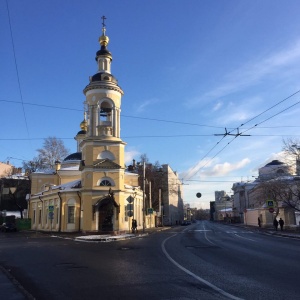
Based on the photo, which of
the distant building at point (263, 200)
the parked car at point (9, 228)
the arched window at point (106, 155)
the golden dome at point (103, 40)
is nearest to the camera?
the arched window at point (106, 155)

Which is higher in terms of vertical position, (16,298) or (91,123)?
(91,123)

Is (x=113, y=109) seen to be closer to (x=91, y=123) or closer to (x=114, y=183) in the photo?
(x=91, y=123)

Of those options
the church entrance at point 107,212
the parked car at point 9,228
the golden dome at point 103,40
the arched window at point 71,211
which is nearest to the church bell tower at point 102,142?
the church entrance at point 107,212

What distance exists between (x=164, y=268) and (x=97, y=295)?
14.1 feet

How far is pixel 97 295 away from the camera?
7.99 m

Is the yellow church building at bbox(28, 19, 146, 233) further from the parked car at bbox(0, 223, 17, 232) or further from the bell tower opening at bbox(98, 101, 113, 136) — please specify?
the parked car at bbox(0, 223, 17, 232)

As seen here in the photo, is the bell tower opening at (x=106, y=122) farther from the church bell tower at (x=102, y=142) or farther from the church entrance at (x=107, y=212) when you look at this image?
the church entrance at (x=107, y=212)

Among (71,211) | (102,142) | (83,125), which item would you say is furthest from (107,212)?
(83,125)

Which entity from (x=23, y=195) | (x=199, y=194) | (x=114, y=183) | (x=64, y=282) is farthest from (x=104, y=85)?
(x=23, y=195)

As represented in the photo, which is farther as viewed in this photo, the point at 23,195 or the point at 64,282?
the point at 23,195

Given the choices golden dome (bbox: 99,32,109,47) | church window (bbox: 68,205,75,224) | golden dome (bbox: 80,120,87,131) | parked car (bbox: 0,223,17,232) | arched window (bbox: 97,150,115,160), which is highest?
golden dome (bbox: 99,32,109,47)

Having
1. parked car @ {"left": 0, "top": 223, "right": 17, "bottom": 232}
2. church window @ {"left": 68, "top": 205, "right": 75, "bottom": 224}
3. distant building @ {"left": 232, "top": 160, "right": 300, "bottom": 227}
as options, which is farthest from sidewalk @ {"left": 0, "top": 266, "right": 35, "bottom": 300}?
parked car @ {"left": 0, "top": 223, "right": 17, "bottom": 232}

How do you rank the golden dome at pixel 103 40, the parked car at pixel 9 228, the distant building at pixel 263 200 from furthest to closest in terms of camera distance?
the parked car at pixel 9 228, the distant building at pixel 263 200, the golden dome at pixel 103 40

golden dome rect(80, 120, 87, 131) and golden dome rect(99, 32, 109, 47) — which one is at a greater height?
golden dome rect(99, 32, 109, 47)
